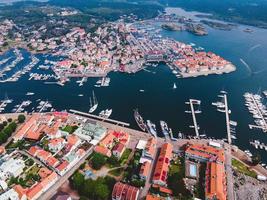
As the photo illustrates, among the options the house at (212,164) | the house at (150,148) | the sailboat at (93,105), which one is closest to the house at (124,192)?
the house at (150,148)

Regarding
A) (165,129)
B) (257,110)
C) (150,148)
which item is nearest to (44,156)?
(150,148)

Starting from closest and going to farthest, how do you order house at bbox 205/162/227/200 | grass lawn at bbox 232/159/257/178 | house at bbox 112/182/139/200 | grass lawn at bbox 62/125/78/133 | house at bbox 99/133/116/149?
house at bbox 112/182/139/200
house at bbox 205/162/227/200
grass lawn at bbox 232/159/257/178
house at bbox 99/133/116/149
grass lawn at bbox 62/125/78/133

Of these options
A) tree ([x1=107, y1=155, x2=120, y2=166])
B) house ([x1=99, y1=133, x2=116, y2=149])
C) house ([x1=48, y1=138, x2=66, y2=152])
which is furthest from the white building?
house ([x1=99, y1=133, x2=116, y2=149])

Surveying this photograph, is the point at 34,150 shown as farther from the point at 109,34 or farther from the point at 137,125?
the point at 109,34

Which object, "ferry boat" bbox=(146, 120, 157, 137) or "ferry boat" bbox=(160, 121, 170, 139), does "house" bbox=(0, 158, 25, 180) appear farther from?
"ferry boat" bbox=(160, 121, 170, 139)

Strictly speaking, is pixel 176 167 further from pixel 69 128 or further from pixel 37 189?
pixel 69 128

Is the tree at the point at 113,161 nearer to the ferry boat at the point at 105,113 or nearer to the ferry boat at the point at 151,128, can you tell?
the ferry boat at the point at 151,128
